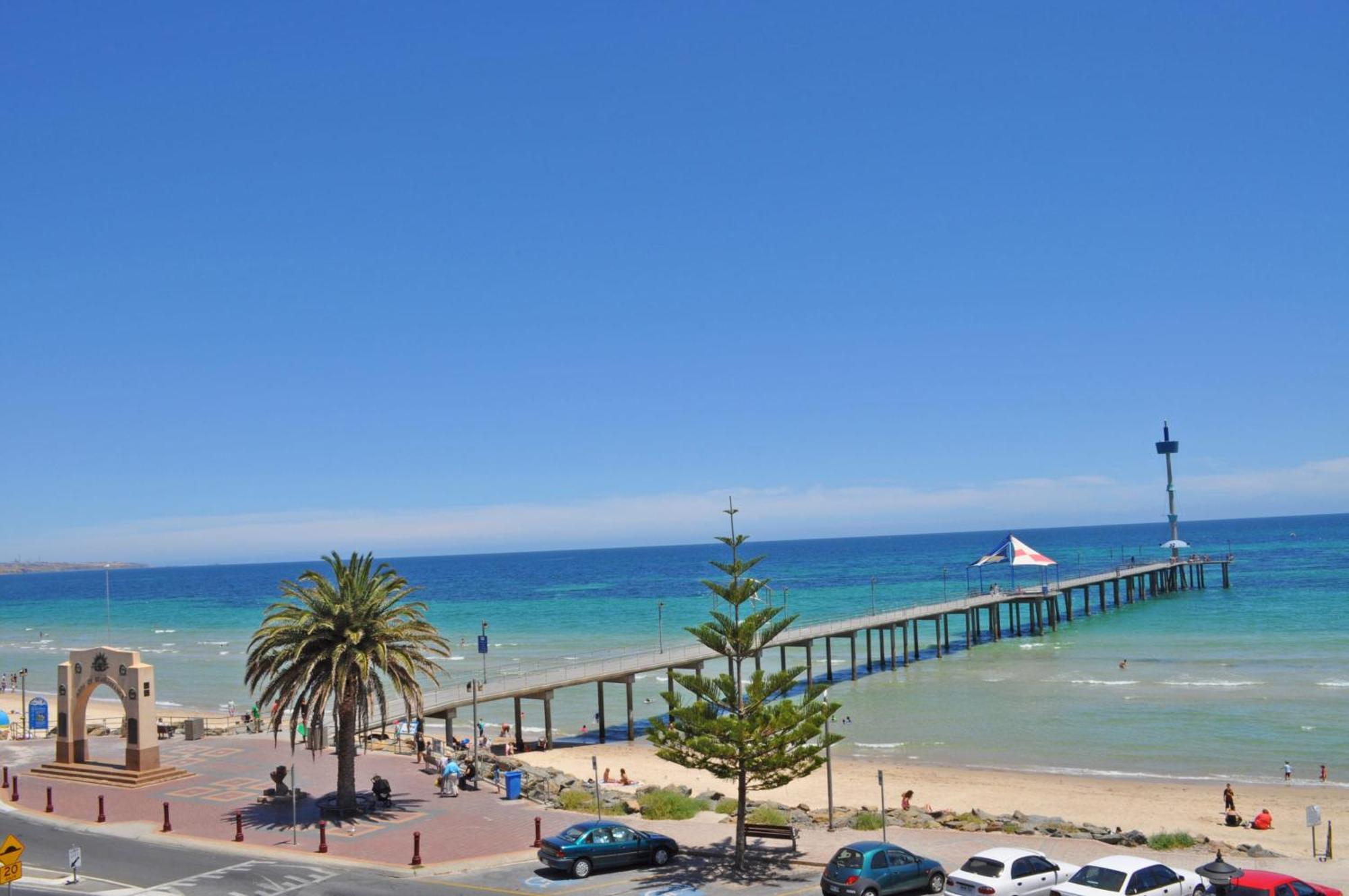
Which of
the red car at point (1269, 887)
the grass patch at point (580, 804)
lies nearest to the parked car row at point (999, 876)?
the red car at point (1269, 887)

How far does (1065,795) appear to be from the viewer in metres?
33.4

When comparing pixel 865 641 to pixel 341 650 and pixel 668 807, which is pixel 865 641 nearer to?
pixel 668 807

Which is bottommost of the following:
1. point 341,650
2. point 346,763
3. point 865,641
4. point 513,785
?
point 865,641

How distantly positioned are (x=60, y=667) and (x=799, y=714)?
23885mm

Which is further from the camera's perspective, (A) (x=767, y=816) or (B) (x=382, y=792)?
(B) (x=382, y=792)

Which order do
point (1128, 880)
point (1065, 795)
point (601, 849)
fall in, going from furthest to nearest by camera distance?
point (1065, 795) < point (601, 849) < point (1128, 880)

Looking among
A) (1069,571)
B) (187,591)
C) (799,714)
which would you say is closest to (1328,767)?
(799,714)

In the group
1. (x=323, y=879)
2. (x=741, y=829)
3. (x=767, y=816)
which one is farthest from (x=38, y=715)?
(x=741, y=829)

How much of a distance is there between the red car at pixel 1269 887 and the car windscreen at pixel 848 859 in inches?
233

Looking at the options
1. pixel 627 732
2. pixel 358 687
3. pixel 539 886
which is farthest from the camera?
pixel 627 732

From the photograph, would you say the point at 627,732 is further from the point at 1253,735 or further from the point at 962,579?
the point at 962,579

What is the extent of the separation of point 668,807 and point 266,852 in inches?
385

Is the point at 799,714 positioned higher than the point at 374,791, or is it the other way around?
the point at 799,714

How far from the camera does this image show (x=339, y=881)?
1952cm
